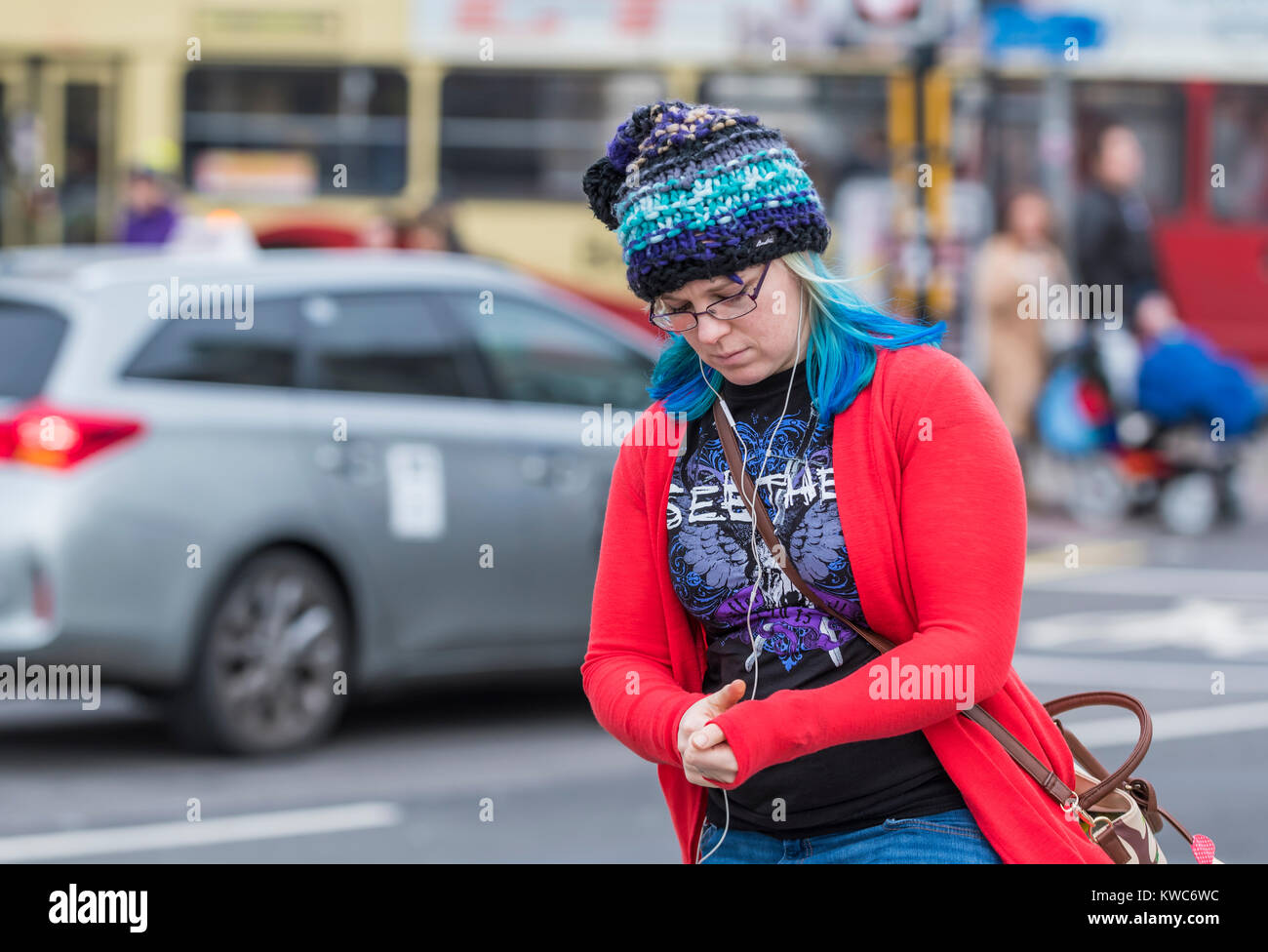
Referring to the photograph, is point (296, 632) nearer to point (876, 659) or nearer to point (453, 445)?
point (453, 445)

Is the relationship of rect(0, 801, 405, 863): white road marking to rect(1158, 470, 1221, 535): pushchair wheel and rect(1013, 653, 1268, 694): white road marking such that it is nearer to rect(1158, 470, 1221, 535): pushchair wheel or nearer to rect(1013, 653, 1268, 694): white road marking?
rect(1013, 653, 1268, 694): white road marking

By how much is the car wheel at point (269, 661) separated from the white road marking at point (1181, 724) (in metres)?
2.78

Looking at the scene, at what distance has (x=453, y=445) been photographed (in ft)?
23.7

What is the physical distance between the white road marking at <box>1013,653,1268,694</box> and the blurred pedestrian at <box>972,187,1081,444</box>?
213 inches

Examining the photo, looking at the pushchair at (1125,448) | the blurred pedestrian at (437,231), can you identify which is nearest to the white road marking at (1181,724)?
the pushchair at (1125,448)

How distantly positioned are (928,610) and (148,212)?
436 inches

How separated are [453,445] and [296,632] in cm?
93

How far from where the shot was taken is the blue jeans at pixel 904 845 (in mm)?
2346

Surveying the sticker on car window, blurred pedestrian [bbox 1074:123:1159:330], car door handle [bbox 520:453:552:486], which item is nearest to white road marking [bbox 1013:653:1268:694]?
car door handle [bbox 520:453:552:486]

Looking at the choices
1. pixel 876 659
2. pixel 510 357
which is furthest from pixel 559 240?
pixel 876 659

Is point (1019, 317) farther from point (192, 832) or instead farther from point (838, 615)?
point (838, 615)

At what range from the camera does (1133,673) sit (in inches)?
338

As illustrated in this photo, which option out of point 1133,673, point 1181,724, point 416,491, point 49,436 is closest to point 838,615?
point 49,436

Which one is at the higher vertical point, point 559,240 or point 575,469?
point 559,240
